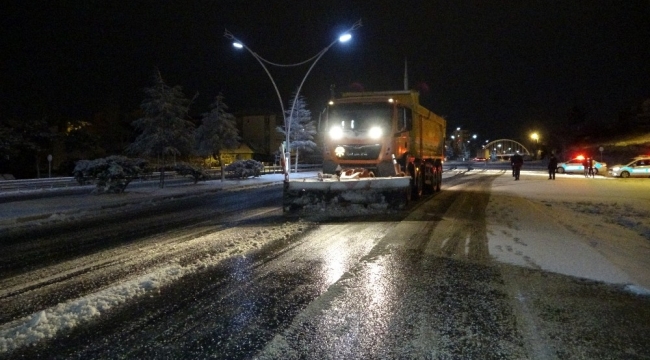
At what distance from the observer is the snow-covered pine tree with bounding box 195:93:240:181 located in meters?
55.3

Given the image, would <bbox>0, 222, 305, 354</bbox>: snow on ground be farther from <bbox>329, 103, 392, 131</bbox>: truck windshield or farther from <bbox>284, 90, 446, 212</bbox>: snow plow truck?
<bbox>329, 103, 392, 131</bbox>: truck windshield

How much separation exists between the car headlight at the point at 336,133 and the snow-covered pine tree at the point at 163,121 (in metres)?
31.6

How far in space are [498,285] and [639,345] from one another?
219 cm

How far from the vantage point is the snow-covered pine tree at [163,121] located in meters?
45.2

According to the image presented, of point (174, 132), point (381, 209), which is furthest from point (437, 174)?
point (174, 132)

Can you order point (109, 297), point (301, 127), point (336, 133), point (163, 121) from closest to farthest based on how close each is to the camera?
point (109, 297) → point (336, 133) → point (163, 121) → point (301, 127)

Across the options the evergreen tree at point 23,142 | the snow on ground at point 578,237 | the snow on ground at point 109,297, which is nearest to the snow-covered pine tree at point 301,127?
the evergreen tree at point 23,142

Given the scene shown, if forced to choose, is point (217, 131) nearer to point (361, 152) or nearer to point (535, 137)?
point (361, 152)

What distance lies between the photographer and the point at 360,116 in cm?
1633

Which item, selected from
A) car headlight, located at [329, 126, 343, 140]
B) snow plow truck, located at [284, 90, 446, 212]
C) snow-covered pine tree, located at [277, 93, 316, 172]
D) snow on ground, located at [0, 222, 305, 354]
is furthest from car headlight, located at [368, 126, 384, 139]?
snow-covered pine tree, located at [277, 93, 316, 172]

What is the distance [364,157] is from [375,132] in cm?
85

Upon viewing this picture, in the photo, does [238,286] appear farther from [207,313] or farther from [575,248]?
[575,248]

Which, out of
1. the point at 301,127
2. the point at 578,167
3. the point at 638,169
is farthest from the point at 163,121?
the point at 638,169

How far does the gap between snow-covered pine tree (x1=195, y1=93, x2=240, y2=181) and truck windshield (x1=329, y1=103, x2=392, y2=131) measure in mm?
40276
